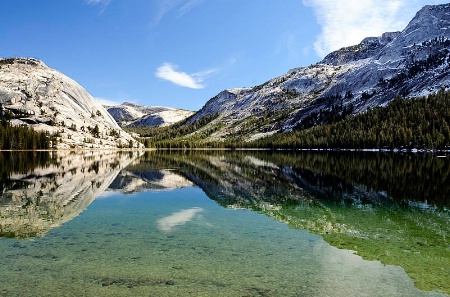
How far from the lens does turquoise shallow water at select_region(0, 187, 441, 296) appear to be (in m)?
14.4

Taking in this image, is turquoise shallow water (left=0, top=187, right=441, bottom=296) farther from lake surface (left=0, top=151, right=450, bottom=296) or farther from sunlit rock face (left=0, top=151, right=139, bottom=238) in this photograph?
sunlit rock face (left=0, top=151, right=139, bottom=238)

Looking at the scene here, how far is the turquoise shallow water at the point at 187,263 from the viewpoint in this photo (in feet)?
47.1

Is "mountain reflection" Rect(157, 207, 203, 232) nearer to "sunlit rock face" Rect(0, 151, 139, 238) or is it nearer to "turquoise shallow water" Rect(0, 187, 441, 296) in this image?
"turquoise shallow water" Rect(0, 187, 441, 296)

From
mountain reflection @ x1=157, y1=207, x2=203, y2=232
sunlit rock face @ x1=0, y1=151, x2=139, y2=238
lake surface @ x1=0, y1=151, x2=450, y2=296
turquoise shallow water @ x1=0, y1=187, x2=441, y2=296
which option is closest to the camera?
turquoise shallow water @ x1=0, y1=187, x2=441, y2=296

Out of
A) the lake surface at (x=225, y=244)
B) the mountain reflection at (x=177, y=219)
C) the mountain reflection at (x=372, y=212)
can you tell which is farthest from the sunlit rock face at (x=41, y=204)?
the mountain reflection at (x=372, y=212)

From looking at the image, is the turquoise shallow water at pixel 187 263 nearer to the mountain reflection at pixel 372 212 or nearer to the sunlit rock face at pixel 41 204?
the mountain reflection at pixel 372 212

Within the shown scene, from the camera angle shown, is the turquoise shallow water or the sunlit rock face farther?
the sunlit rock face

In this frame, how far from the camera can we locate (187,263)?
17500 millimetres

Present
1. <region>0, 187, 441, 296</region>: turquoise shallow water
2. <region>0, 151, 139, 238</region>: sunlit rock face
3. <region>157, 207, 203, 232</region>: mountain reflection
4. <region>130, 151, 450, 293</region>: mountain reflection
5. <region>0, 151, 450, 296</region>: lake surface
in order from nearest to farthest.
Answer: <region>0, 187, 441, 296</region>: turquoise shallow water → <region>0, 151, 450, 296</region>: lake surface → <region>130, 151, 450, 293</region>: mountain reflection → <region>0, 151, 139, 238</region>: sunlit rock face → <region>157, 207, 203, 232</region>: mountain reflection

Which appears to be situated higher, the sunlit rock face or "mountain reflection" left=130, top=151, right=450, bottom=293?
the sunlit rock face

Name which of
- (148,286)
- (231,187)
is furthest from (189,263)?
(231,187)

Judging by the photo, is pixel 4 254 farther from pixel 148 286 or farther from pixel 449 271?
pixel 449 271

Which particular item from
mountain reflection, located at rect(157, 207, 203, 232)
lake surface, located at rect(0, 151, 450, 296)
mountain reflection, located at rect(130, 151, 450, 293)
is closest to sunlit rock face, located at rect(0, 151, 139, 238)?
lake surface, located at rect(0, 151, 450, 296)

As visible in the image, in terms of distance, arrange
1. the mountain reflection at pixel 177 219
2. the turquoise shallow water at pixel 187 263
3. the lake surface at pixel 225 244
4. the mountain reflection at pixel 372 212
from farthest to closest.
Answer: the mountain reflection at pixel 177 219
the mountain reflection at pixel 372 212
the lake surface at pixel 225 244
the turquoise shallow water at pixel 187 263
